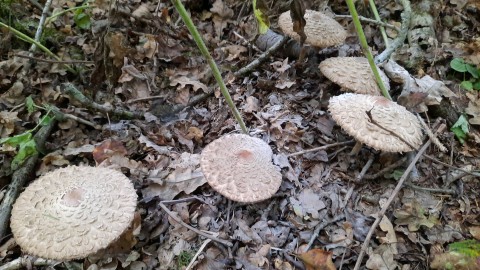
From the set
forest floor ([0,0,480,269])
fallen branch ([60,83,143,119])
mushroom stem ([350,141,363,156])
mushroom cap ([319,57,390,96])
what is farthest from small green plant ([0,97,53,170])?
mushroom stem ([350,141,363,156])

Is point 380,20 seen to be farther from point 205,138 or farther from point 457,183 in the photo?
point 205,138

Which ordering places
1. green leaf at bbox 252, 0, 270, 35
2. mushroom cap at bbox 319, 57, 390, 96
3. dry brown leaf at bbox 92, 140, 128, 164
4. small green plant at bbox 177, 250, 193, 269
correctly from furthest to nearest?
mushroom cap at bbox 319, 57, 390, 96, dry brown leaf at bbox 92, 140, 128, 164, small green plant at bbox 177, 250, 193, 269, green leaf at bbox 252, 0, 270, 35

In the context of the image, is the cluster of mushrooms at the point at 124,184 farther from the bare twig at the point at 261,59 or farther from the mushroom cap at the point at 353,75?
the bare twig at the point at 261,59

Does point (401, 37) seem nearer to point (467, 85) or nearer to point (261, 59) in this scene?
point (467, 85)

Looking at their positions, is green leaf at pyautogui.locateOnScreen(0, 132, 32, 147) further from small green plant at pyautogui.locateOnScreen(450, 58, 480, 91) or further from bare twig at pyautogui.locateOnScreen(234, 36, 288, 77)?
small green plant at pyautogui.locateOnScreen(450, 58, 480, 91)

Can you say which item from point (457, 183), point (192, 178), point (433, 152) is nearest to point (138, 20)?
point (192, 178)

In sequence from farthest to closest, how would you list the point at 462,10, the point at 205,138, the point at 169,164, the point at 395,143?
the point at 462,10, the point at 205,138, the point at 169,164, the point at 395,143

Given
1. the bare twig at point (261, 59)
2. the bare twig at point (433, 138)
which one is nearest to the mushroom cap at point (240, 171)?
the bare twig at point (261, 59)
